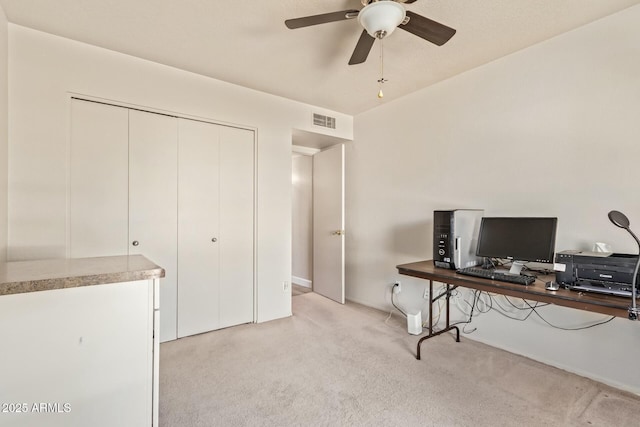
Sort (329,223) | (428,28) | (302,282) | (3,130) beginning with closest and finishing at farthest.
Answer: (428,28) → (3,130) → (329,223) → (302,282)

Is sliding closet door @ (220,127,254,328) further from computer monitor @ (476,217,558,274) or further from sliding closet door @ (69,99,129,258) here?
computer monitor @ (476,217,558,274)

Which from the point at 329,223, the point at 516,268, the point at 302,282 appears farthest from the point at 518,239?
the point at 302,282

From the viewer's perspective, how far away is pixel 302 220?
484 cm

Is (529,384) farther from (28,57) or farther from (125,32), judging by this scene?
(28,57)

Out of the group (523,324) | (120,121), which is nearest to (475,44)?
(523,324)

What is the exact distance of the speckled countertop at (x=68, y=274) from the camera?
3.70ft

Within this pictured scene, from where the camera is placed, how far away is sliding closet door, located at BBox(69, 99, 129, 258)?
2.34 metres

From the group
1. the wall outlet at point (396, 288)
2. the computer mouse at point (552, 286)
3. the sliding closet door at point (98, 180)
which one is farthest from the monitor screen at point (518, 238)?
the sliding closet door at point (98, 180)

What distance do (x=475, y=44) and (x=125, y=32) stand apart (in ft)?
8.56

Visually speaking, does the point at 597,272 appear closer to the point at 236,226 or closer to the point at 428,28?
the point at 428,28

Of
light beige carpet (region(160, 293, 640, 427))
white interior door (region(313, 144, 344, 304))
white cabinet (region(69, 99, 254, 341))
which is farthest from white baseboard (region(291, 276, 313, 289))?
light beige carpet (region(160, 293, 640, 427))

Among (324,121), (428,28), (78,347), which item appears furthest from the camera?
(324,121)

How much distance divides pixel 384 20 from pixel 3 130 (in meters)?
2.52

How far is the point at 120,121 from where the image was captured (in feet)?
8.27
